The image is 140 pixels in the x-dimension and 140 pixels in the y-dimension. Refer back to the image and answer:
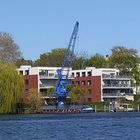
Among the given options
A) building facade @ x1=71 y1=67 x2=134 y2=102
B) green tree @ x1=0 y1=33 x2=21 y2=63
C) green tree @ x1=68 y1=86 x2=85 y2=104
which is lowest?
green tree @ x1=68 y1=86 x2=85 y2=104

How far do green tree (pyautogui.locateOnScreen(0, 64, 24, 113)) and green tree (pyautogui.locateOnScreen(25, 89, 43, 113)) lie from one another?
34.0 feet

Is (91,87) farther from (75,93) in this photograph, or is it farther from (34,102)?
(34,102)

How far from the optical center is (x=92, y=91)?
16900 centimetres

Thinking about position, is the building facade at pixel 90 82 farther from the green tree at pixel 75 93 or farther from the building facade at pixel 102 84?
the green tree at pixel 75 93

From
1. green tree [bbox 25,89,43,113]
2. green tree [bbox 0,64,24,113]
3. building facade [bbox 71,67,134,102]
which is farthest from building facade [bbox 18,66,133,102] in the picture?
green tree [bbox 0,64,24,113]

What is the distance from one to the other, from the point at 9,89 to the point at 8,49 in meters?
47.8

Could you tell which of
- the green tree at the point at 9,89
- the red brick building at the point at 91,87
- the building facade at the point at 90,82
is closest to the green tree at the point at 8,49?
the building facade at the point at 90,82

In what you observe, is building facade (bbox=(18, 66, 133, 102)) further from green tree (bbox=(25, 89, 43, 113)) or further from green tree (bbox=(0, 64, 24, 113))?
green tree (bbox=(0, 64, 24, 113))

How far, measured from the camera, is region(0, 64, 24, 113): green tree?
5000 inches

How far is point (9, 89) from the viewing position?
129000 mm

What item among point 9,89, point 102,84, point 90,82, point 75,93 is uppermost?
point 90,82

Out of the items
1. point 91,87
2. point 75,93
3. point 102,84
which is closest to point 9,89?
point 75,93

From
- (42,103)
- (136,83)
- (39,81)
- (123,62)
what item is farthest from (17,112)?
(123,62)

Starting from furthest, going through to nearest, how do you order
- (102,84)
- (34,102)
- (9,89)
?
(102,84) → (34,102) → (9,89)
